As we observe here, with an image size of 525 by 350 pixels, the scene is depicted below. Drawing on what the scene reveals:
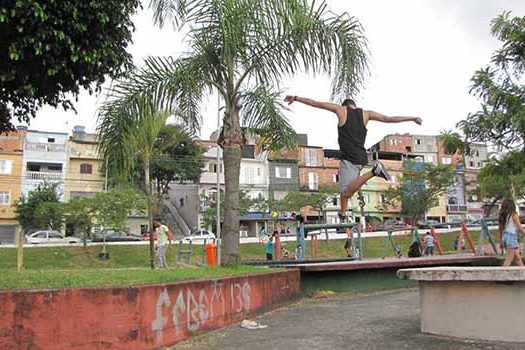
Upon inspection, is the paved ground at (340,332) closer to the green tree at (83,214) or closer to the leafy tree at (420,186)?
the green tree at (83,214)

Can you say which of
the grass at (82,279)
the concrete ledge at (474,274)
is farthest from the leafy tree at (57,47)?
the concrete ledge at (474,274)

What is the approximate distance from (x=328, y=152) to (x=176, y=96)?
58.4 m

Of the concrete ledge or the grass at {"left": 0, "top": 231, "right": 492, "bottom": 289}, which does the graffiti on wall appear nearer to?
the grass at {"left": 0, "top": 231, "right": 492, "bottom": 289}

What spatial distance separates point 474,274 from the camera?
20.8 ft

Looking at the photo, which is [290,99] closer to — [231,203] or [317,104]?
[317,104]

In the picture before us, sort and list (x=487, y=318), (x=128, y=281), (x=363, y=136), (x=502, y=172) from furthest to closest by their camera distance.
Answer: (x=363, y=136), (x=502, y=172), (x=128, y=281), (x=487, y=318)

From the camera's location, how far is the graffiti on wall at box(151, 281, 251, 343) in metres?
7.03

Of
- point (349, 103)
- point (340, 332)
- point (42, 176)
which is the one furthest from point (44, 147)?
point (340, 332)

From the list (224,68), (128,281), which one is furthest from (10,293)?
(224,68)

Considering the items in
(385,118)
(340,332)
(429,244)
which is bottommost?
(340,332)

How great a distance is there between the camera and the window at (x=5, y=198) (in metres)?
48.6

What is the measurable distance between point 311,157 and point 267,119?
53.6 meters

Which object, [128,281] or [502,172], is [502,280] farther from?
[128,281]

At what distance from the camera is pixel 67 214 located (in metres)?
36.3
